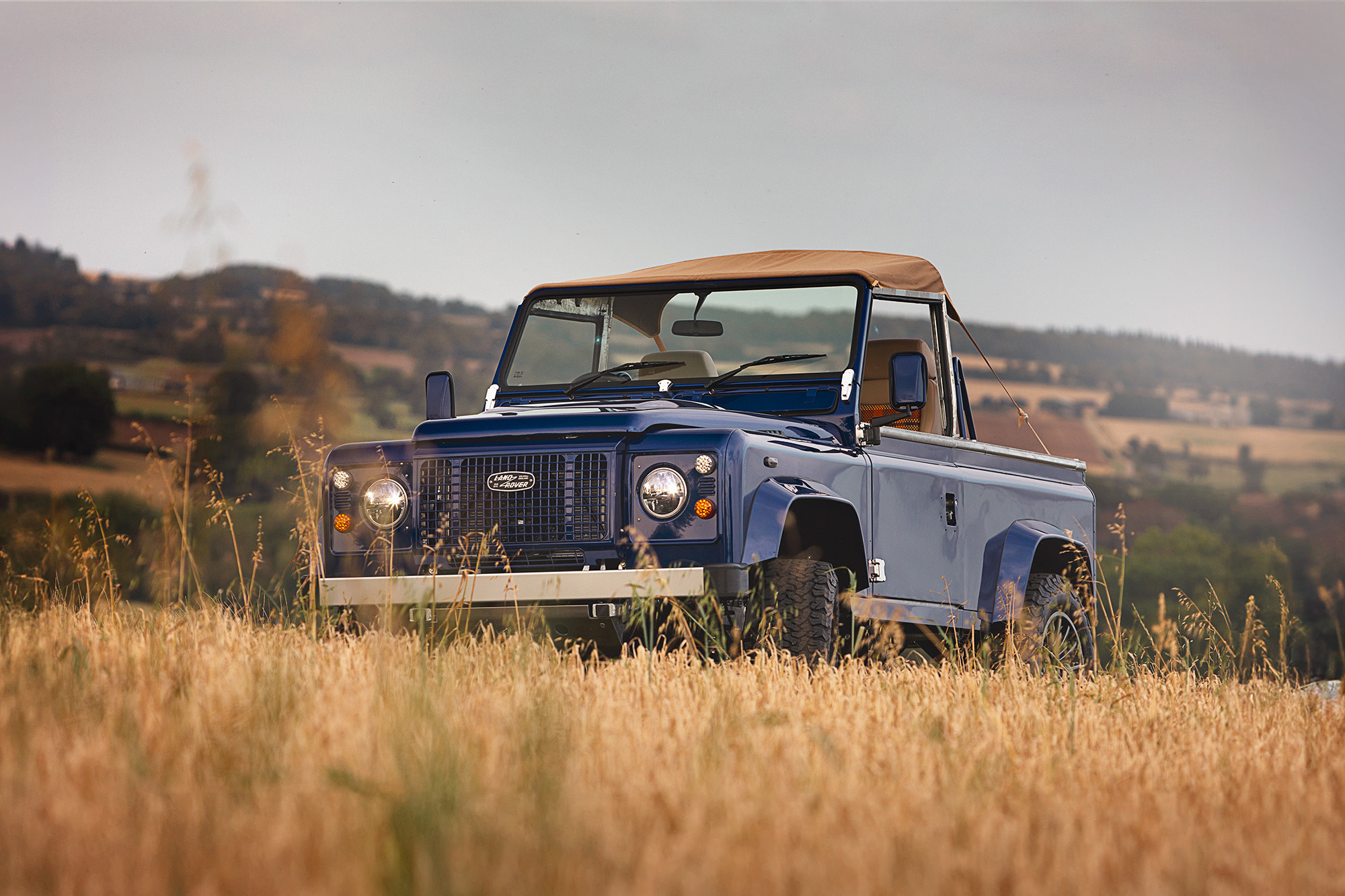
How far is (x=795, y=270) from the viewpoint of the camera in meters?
6.84

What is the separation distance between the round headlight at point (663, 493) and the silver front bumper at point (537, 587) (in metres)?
0.33

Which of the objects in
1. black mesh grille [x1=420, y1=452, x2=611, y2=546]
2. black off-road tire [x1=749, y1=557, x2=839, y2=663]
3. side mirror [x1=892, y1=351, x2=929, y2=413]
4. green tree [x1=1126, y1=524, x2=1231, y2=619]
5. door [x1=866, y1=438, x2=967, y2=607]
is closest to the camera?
black mesh grille [x1=420, y1=452, x2=611, y2=546]

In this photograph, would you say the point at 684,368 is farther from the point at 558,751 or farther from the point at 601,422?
the point at 558,751

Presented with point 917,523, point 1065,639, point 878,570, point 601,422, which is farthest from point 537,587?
point 1065,639

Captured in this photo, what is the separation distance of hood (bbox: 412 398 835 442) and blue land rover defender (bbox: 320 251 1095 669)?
0.01 meters

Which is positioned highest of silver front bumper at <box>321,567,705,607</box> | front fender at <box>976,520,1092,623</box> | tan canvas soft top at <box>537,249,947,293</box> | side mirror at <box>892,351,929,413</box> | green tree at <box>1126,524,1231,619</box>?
tan canvas soft top at <box>537,249,947,293</box>

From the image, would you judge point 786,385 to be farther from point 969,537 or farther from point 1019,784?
point 1019,784

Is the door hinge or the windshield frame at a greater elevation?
the windshield frame

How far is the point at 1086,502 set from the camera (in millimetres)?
8312

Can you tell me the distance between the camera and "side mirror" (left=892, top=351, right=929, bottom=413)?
6055mm

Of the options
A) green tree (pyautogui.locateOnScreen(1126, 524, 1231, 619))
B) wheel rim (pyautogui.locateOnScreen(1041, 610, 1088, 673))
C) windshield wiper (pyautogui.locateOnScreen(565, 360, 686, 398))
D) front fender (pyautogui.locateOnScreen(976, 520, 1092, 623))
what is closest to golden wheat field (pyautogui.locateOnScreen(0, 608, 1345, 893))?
front fender (pyautogui.locateOnScreen(976, 520, 1092, 623))

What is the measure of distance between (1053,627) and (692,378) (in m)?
2.78

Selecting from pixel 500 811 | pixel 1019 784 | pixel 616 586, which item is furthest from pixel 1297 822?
pixel 616 586

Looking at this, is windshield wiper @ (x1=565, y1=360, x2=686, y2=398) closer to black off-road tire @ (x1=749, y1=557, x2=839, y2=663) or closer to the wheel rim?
black off-road tire @ (x1=749, y1=557, x2=839, y2=663)
